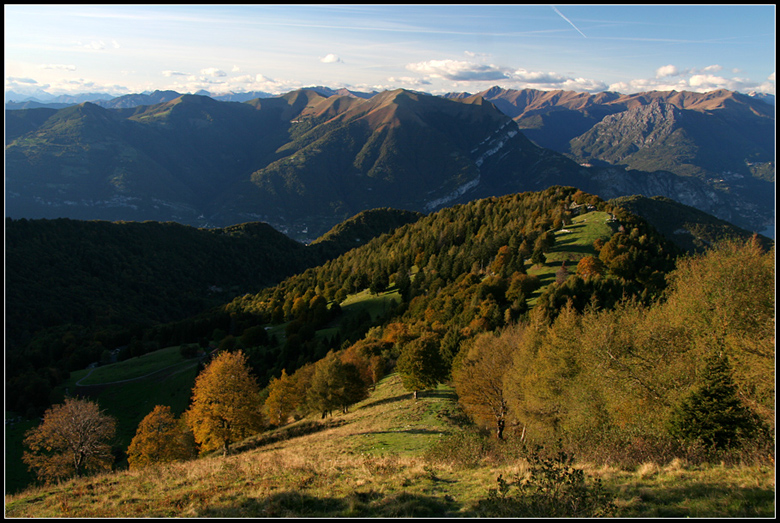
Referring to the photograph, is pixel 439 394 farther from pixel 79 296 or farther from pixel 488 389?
pixel 79 296

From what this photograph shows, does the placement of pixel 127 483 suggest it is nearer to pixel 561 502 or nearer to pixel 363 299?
pixel 561 502

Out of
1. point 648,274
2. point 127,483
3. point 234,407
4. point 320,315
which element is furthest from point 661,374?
point 320,315

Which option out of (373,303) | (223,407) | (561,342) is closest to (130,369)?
(373,303)

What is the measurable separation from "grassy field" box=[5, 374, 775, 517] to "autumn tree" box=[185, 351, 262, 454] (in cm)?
1592

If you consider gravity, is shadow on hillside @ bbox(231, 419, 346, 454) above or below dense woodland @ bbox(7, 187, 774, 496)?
below

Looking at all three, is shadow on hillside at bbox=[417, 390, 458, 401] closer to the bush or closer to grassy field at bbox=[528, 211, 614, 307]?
grassy field at bbox=[528, 211, 614, 307]

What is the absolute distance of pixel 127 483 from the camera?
16.5 meters

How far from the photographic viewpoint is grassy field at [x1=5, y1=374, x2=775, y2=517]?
11352mm

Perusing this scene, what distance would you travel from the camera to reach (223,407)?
34.2 meters

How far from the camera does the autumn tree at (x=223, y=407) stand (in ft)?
112

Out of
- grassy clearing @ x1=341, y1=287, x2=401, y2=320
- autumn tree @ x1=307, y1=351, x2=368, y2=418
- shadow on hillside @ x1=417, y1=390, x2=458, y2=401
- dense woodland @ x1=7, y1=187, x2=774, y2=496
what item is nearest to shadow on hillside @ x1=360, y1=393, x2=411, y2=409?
shadow on hillside @ x1=417, y1=390, x2=458, y2=401

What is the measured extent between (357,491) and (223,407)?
24945 millimetres

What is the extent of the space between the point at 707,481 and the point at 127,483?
21.1 m

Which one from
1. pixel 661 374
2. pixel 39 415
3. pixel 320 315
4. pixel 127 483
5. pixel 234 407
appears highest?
pixel 661 374
